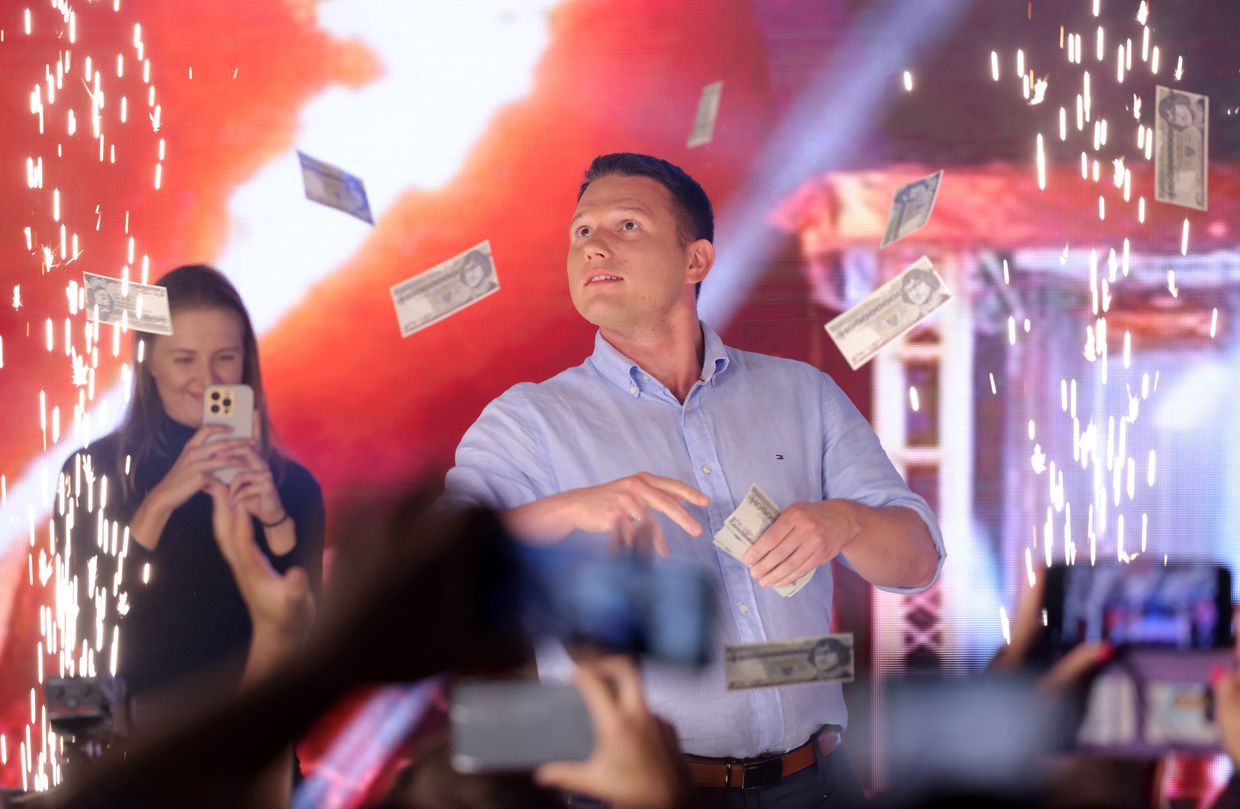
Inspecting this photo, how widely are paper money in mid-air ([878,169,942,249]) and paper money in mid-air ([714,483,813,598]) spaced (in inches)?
31.5

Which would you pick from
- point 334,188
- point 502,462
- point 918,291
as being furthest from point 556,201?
point 918,291

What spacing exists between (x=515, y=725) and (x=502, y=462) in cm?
60

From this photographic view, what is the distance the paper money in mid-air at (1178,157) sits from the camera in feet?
8.85

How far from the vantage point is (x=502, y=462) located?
2.34m

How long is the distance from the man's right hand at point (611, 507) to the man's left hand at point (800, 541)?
0.14 metres

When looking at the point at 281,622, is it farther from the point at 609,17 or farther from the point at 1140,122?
the point at 1140,122

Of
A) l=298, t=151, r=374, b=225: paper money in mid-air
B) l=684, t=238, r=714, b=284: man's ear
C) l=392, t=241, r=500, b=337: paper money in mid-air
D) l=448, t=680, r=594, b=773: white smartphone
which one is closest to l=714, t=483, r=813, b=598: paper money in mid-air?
l=448, t=680, r=594, b=773: white smartphone

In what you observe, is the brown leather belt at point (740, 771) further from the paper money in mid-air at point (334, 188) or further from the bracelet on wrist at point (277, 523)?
the paper money in mid-air at point (334, 188)

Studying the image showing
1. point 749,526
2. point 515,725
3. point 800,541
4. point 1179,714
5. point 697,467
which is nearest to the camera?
point 800,541

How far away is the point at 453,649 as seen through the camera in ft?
8.53

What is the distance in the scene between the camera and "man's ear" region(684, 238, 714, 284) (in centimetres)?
A: 261

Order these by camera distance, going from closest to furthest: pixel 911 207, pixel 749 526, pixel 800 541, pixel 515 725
Answer: pixel 800 541
pixel 749 526
pixel 515 725
pixel 911 207

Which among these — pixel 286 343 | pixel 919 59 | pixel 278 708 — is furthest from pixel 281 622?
pixel 919 59

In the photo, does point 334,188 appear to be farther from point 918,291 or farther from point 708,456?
point 918,291
